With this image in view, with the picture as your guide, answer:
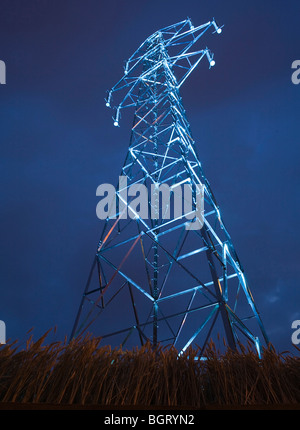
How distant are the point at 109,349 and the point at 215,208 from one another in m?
5.29

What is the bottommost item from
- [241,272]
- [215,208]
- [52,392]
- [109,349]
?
[52,392]

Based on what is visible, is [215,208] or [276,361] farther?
[215,208]

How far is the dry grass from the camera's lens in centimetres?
169

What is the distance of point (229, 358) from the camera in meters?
2.02

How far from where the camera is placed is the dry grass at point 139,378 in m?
1.69

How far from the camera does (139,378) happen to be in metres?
1.76

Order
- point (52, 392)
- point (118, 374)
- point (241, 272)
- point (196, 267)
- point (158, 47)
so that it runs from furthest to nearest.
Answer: point (196, 267) < point (158, 47) < point (241, 272) < point (118, 374) < point (52, 392)

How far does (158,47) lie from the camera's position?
10.6 metres
